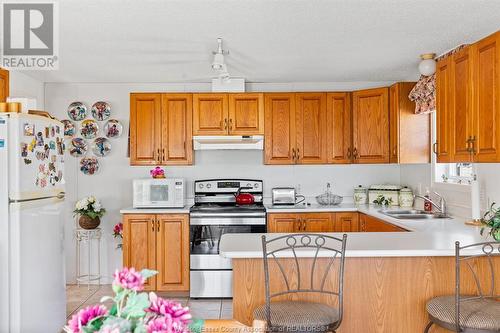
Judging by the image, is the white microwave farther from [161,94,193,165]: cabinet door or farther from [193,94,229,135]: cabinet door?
[193,94,229,135]: cabinet door

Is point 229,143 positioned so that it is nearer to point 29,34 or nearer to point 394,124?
point 394,124

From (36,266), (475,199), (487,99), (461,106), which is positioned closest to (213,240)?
(36,266)

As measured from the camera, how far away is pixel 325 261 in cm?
245

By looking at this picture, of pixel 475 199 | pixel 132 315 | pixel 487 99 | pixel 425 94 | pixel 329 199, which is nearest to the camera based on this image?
pixel 132 315

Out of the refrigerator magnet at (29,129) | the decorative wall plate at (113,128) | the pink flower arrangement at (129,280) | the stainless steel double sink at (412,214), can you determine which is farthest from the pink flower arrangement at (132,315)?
the decorative wall plate at (113,128)

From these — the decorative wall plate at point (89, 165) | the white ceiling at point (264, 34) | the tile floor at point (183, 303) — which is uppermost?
the white ceiling at point (264, 34)

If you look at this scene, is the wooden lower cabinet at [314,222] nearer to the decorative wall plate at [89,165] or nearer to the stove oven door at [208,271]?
the stove oven door at [208,271]

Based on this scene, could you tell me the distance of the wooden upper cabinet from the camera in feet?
13.6

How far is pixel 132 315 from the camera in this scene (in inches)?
31.2

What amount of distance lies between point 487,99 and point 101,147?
382cm

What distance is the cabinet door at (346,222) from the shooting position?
173 inches

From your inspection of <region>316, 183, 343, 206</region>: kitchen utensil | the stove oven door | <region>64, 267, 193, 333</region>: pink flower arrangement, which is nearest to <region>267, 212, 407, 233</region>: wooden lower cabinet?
<region>316, 183, 343, 206</region>: kitchen utensil

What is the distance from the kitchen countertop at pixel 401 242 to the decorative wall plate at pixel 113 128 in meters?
2.64

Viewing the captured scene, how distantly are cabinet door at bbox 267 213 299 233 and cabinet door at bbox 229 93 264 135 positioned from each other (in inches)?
34.7
